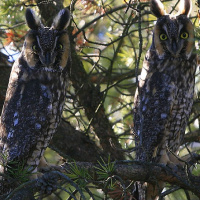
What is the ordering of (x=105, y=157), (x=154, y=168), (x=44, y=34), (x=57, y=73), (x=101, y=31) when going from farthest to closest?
(x=101, y=31), (x=105, y=157), (x=57, y=73), (x=44, y=34), (x=154, y=168)

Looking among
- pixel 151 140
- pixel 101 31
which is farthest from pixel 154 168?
pixel 101 31

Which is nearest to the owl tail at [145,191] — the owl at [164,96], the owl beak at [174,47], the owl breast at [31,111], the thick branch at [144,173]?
the owl at [164,96]

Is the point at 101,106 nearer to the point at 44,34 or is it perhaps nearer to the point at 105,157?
the point at 105,157

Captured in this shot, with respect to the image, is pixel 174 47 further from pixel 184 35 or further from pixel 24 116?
pixel 24 116

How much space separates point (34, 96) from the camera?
3266 millimetres

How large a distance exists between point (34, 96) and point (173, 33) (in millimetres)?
1142

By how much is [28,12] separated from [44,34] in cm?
24

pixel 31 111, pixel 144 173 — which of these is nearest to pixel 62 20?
pixel 31 111

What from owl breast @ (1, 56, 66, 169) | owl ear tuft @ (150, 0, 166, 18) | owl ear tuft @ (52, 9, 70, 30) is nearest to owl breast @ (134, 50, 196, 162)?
owl ear tuft @ (150, 0, 166, 18)

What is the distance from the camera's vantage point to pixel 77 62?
13.0ft

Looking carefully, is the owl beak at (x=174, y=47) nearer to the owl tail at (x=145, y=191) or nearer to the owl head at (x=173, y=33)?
the owl head at (x=173, y=33)

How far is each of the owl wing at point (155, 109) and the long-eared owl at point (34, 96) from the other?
68 cm

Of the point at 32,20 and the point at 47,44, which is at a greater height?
the point at 32,20

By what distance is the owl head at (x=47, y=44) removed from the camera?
306 cm
